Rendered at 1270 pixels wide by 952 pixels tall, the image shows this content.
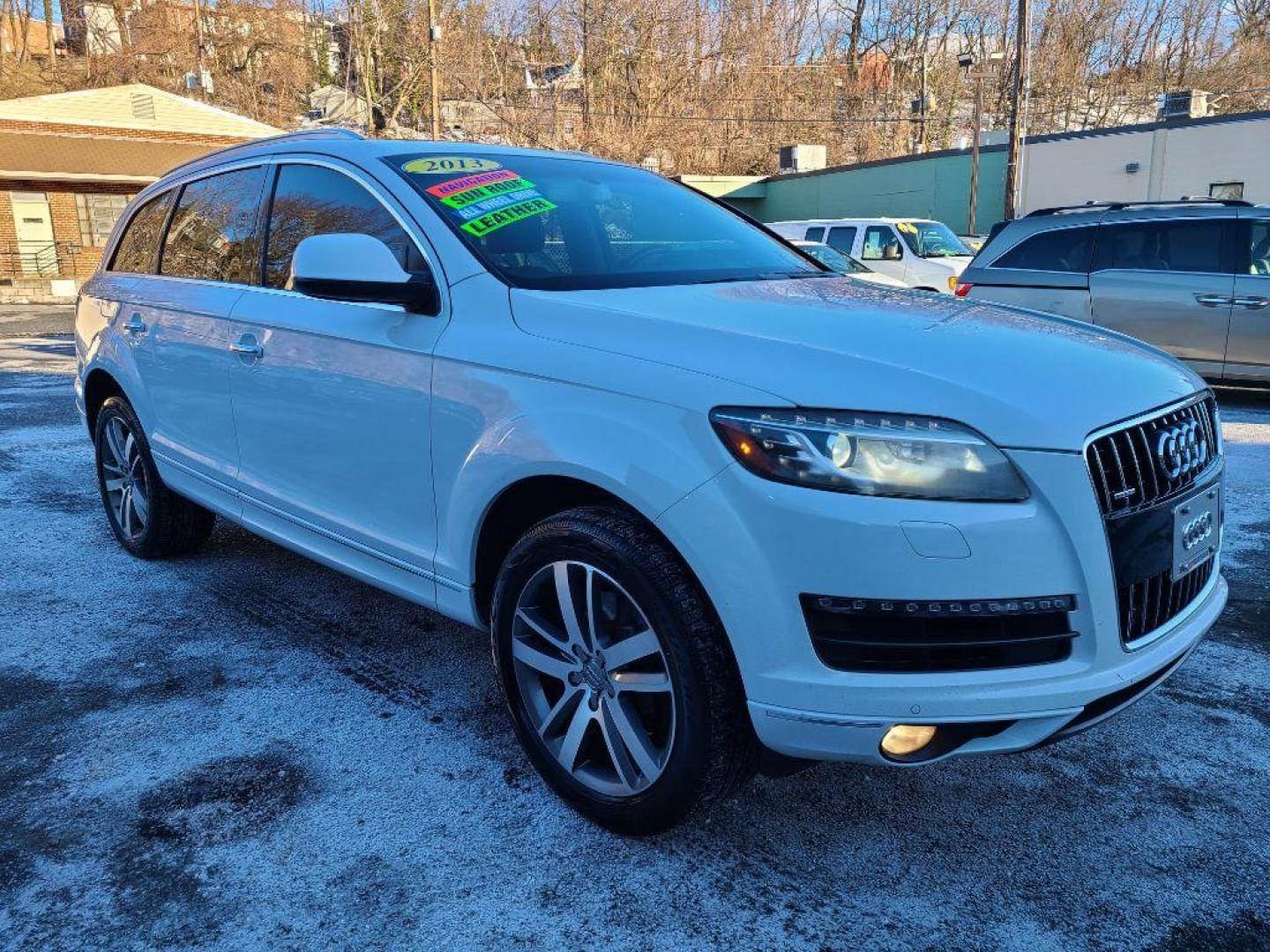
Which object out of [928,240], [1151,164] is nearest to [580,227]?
[928,240]

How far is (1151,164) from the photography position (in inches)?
1006

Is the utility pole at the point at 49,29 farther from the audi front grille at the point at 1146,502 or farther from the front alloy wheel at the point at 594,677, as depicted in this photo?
the audi front grille at the point at 1146,502

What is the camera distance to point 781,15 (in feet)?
158

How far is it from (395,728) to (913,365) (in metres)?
1.90

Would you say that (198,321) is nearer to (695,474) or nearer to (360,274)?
(360,274)

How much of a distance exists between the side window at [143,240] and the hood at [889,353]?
8.68 feet

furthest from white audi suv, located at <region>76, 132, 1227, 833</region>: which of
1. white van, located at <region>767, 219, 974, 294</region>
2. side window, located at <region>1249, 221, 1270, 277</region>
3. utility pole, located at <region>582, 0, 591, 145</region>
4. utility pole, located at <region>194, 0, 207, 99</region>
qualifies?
utility pole, located at <region>194, 0, 207, 99</region>

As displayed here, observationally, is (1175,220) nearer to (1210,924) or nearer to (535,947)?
(1210,924)

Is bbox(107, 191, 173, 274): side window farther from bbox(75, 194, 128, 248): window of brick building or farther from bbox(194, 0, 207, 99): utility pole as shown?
bbox(194, 0, 207, 99): utility pole

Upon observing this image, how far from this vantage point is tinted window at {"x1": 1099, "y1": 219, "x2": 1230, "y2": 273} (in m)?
8.38

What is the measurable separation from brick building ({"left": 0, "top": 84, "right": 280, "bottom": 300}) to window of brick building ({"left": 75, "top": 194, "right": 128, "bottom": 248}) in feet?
0.09

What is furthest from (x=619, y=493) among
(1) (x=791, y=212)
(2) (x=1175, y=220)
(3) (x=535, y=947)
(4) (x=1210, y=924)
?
(1) (x=791, y=212)

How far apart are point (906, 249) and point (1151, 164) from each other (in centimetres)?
1399

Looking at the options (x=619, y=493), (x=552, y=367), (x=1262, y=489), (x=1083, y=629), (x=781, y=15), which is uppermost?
(x=781, y=15)
